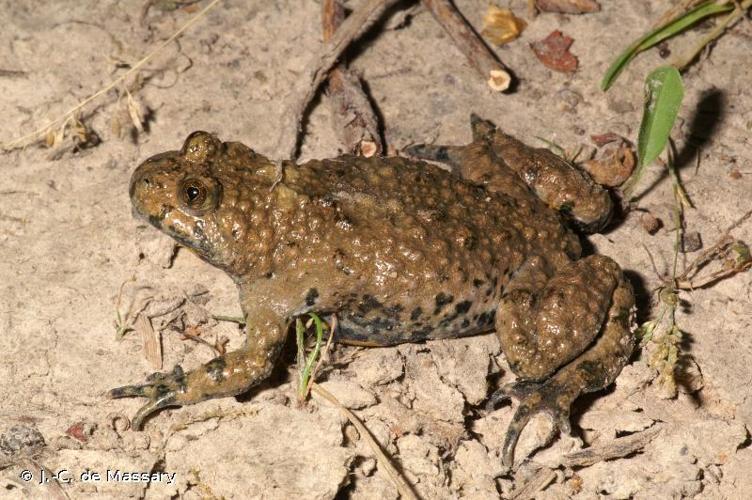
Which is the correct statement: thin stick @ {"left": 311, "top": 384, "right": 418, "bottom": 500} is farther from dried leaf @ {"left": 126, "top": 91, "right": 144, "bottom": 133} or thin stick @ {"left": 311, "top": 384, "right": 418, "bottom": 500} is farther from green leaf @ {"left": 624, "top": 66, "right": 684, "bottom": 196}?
green leaf @ {"left": 624, "top": 66, "right": 684, "bottom": 196}

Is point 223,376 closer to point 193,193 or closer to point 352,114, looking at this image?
point 193,193

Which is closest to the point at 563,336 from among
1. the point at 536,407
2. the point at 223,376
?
the point at 536,407

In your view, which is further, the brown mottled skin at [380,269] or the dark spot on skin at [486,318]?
the dark spot on skin at [486,318]

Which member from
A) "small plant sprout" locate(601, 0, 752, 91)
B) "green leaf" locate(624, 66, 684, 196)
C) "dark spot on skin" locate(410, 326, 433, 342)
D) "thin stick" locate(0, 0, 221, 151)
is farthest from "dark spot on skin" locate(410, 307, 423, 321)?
"thin stick" locate(0, 0, 221, 151)

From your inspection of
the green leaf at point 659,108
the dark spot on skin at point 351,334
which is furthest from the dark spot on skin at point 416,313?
the green leaf at point 659,108

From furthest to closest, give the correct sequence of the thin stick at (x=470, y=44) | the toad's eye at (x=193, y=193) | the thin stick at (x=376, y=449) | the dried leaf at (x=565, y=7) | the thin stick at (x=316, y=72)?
the dried leaf at (x=565, y=7), the thin stick at (x=470, y=44), the thin stick at (x=316, y=72), the thin stick at (x=376, y=449), the toad's eye at (x=193, y=193)

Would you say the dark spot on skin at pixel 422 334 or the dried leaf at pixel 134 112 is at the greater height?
the dried leaf at pixel 134 112

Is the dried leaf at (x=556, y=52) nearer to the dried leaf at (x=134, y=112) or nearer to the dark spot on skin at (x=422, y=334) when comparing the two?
the dark spot on skin at (x=422, y=334)

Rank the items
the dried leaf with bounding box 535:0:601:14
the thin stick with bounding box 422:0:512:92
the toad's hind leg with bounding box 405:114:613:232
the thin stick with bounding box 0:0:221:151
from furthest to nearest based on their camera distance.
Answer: the dried leaf with bounding box 535:0:601:14 → the thin stick with bounding box 422:0:512:92 → the thin stick with bounding box 0:0:221:151 → the toad's hind leg with bounding box 405:114:613:232
